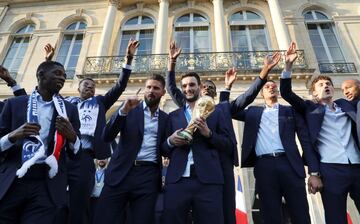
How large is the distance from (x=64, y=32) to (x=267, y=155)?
12.8 m

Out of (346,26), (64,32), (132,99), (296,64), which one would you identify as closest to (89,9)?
(64,32)

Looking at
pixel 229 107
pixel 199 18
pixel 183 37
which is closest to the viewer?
pixel 229 107

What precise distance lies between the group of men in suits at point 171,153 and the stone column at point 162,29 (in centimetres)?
794

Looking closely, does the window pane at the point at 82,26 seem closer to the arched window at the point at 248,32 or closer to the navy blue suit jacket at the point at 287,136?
the arched window at the point at 248,32

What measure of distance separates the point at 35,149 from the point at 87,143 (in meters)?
1.54

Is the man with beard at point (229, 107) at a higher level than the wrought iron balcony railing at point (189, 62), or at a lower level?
lower

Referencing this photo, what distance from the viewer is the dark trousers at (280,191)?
3148mm

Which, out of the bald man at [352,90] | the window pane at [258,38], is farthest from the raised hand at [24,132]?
the window pane at [258,38]

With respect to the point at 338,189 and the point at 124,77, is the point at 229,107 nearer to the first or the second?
the point at 124,77

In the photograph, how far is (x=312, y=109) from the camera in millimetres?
3730

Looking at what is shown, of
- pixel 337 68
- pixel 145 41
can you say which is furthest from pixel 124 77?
pixel 337 68

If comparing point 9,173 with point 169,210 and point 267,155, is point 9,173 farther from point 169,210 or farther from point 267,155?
point 267,155

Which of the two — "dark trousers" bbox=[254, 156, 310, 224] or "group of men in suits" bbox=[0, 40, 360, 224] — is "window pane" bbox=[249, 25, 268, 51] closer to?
"group of men in suits" bbox=[0, 40, 360, 224]

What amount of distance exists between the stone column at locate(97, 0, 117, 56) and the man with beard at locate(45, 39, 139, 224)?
782 centimetres
